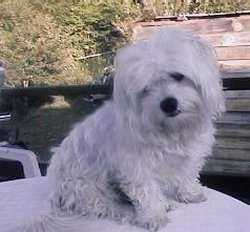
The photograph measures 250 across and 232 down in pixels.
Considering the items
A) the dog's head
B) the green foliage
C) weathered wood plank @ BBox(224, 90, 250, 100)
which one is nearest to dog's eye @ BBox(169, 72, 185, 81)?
the dog's head

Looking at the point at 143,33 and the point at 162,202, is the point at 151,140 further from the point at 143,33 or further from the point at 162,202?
the point at 143,33

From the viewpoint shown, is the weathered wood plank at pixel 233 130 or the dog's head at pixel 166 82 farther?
the weathered wood plank at pixel 233 130

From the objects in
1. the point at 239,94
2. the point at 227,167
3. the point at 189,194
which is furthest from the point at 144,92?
the point at 227,167

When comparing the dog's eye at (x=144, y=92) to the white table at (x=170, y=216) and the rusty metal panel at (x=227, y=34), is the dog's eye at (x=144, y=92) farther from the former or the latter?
the rusty metal panel at (x=227, y=34)

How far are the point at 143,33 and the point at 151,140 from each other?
2.42m

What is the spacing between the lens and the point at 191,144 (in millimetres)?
2088

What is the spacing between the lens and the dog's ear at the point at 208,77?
1.96 m

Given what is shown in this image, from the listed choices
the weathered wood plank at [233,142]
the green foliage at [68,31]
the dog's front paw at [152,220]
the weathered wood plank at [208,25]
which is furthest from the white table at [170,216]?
the green foliage at [68,31]

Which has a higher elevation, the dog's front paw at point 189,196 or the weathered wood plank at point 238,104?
the dog's front paw at point 189,196

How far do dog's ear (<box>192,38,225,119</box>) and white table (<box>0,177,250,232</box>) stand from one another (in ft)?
0.98

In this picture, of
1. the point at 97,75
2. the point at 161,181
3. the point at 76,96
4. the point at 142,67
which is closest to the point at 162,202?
the point at 161,181

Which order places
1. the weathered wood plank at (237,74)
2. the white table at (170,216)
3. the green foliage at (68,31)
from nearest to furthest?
the white table at (170,216)
the weathered wood plank at (237,74)
the green foliage at (68,31)

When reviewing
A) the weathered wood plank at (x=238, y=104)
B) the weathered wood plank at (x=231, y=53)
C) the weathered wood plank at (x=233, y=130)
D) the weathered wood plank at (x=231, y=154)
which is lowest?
the weathered wood plank at (x=231, y=154)

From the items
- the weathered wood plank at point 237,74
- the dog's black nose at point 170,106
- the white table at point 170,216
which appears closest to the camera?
the dog's black nose at point 170,106
